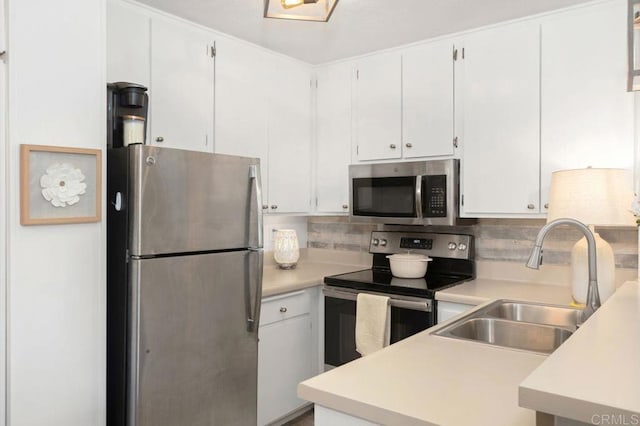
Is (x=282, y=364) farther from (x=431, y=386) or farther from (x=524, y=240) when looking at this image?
(x=431, y=386)

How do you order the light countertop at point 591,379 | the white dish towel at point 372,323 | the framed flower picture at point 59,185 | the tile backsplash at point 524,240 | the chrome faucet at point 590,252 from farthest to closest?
the white dish towel at point 372,323 → the tile backsplash at point 524,240 → the framed flower picture at point 59,185 → the chrome faucet at point 590,252 → the light countertop at point 591,379

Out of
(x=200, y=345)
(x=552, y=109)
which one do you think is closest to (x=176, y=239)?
(x=200, y=345)

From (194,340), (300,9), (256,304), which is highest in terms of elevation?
(300,9)

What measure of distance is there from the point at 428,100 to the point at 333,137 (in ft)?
2.47

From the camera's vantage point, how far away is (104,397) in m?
1.97

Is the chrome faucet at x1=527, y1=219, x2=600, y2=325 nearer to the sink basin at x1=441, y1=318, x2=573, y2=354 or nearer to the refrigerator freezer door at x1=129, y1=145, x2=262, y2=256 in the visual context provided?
the sink basin at x1=441, y1=318, x2=573, y2=354

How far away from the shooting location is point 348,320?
292cm

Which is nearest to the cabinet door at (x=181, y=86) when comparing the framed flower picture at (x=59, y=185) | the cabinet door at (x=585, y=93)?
the framed flower picture at (x=59, y=185)

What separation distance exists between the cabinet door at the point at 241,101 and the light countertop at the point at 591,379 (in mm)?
2265

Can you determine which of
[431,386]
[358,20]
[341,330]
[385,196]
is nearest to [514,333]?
[431,386]

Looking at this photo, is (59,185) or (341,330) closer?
(59,185)

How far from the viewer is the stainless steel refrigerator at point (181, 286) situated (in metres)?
1.95

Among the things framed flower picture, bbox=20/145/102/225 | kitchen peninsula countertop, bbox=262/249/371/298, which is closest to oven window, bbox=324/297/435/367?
kitchen peninsula countertop, bbox=262/249/371/298

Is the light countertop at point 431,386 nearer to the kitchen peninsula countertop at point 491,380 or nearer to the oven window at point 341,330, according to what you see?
the kitchen peninsula countertop at point 491,380
